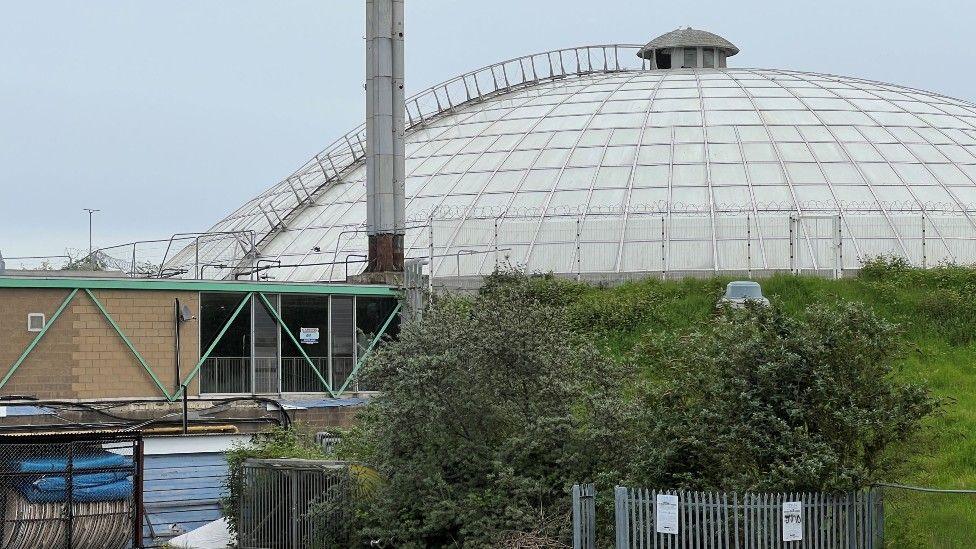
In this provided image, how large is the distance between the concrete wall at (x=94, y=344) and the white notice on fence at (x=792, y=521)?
19.1 m

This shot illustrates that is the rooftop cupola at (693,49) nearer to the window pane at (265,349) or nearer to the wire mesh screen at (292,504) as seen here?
the window pane at (265,349)

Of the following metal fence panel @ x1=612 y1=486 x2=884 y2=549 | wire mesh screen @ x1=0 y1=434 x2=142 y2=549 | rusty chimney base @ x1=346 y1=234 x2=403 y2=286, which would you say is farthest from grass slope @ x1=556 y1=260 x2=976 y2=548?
wire mesh screen @ x1=0 y1=434 x2=142 y2=549

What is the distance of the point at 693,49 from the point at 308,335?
30245 mm

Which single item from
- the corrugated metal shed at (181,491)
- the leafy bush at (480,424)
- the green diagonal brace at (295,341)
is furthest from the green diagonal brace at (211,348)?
the leafy bush at (480,424)

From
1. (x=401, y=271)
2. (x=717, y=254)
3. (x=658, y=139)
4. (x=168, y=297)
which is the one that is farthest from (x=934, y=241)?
(x=168, y=297)

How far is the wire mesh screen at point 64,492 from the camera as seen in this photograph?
23.7 metres

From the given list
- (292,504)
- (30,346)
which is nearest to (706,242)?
(30,346)

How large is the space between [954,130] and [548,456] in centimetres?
3501

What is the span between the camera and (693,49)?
62438 mm

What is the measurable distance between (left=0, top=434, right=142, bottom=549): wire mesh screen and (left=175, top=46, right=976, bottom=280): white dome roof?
2093cm

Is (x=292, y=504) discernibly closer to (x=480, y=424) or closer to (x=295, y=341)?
(x=480, y=424)

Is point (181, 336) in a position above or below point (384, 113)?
below

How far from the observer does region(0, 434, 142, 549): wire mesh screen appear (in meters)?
23.7

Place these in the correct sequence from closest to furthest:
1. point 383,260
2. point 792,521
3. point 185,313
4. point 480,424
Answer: point 792,521
point 480,424
point 185,313
point 383,260
